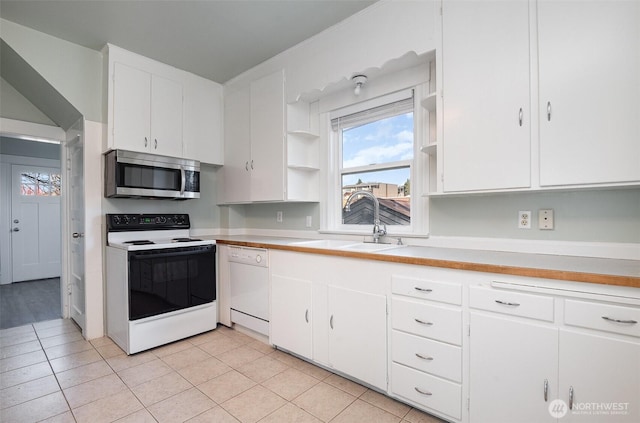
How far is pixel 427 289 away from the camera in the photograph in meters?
1.58

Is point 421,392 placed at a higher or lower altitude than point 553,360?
lower

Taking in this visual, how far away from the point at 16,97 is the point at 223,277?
97.8 inches

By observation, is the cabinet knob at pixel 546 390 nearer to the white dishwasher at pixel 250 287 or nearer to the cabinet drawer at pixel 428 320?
the cabinet drawer at pixel 428 320

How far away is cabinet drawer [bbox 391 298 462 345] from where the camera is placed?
4.88 ft

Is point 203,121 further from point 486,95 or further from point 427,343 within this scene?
→ point 427,343

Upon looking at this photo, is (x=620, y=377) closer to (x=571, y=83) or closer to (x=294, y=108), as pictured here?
(x=571, y=83)

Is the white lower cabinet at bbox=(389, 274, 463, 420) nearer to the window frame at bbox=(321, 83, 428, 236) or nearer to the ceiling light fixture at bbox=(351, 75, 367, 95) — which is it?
the window frame at bbox=(321, 83, 428, 236)

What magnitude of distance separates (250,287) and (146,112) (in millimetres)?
1835

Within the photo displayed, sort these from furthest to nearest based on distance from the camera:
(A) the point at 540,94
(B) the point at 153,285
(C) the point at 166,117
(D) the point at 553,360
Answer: (C) the point at 166,117 < (B) the point at 153,285 < (A) the point at 540,94 < (D) the point at 553,360

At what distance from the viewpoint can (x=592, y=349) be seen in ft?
3.84

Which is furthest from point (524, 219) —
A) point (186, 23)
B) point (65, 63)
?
point (65, 63)

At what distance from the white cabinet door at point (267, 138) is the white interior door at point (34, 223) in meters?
4.35

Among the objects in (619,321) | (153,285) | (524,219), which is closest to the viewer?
(619,321)

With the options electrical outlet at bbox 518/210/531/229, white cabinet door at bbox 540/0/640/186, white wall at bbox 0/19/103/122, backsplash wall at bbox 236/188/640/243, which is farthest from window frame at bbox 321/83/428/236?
white wall at bbox 0/19/103/122
